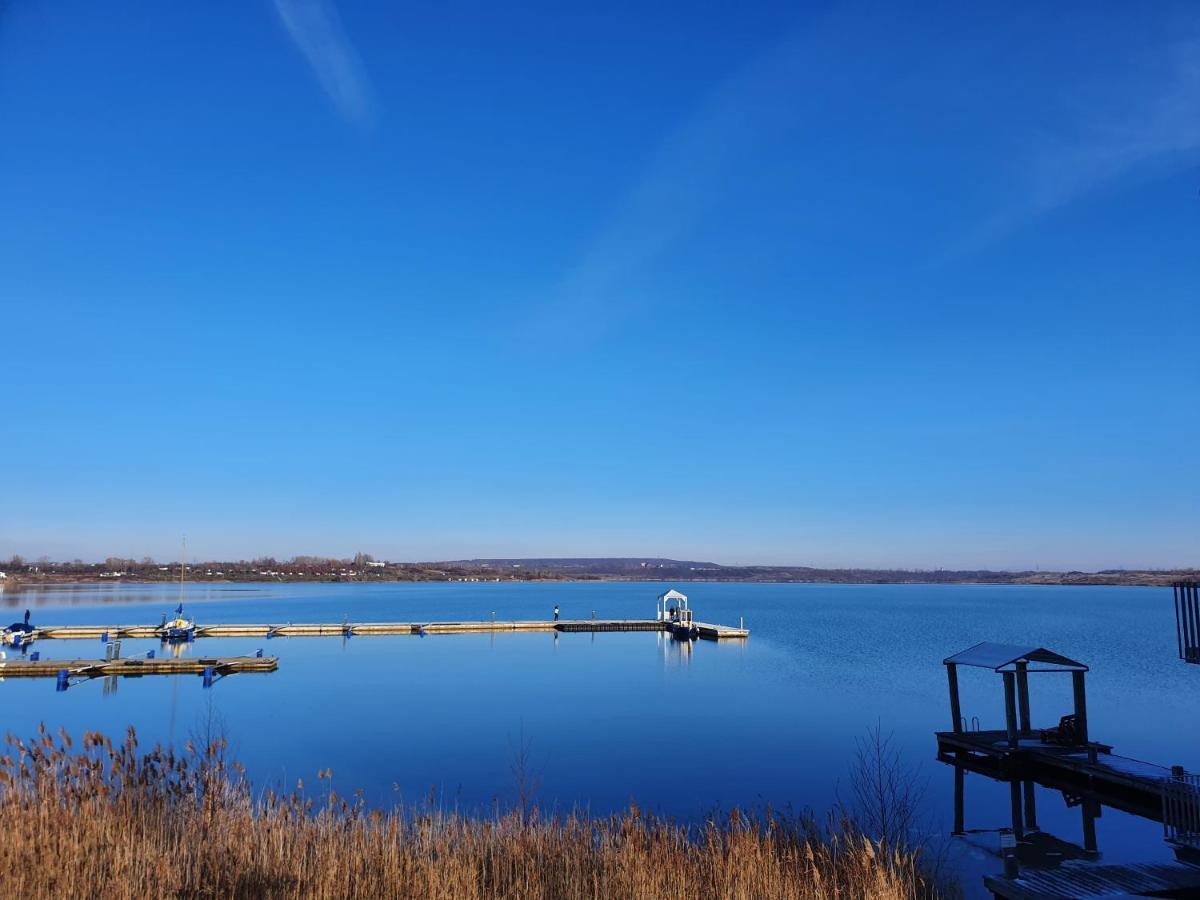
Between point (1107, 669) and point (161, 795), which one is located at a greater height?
point (161, 795)

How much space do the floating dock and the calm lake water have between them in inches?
74.1

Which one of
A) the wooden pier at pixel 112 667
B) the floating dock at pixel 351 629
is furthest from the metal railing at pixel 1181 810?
the floating dock at pixel 351 629

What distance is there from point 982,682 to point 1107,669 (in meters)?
10.6

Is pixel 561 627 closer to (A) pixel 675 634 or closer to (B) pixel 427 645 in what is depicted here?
(A) pixel 675 634

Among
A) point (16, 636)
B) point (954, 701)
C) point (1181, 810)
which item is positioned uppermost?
point (1181, 810)

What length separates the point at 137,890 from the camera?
6.80 meters

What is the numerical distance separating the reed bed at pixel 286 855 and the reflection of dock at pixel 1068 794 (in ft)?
8.03

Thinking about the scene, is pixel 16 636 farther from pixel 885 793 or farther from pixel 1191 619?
pixel 1191 619

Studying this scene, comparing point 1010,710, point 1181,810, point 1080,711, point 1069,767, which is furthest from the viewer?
point 1010,710

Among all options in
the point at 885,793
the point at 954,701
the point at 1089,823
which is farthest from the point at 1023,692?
the point at 885,793

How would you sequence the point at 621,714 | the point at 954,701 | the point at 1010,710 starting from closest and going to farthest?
the point at 1010,710 → the point at 954,701 → the point at 621,714

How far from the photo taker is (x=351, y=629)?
56.4 m

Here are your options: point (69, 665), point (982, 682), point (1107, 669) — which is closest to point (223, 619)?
point (69, 665)

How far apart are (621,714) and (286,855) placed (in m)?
22.5
